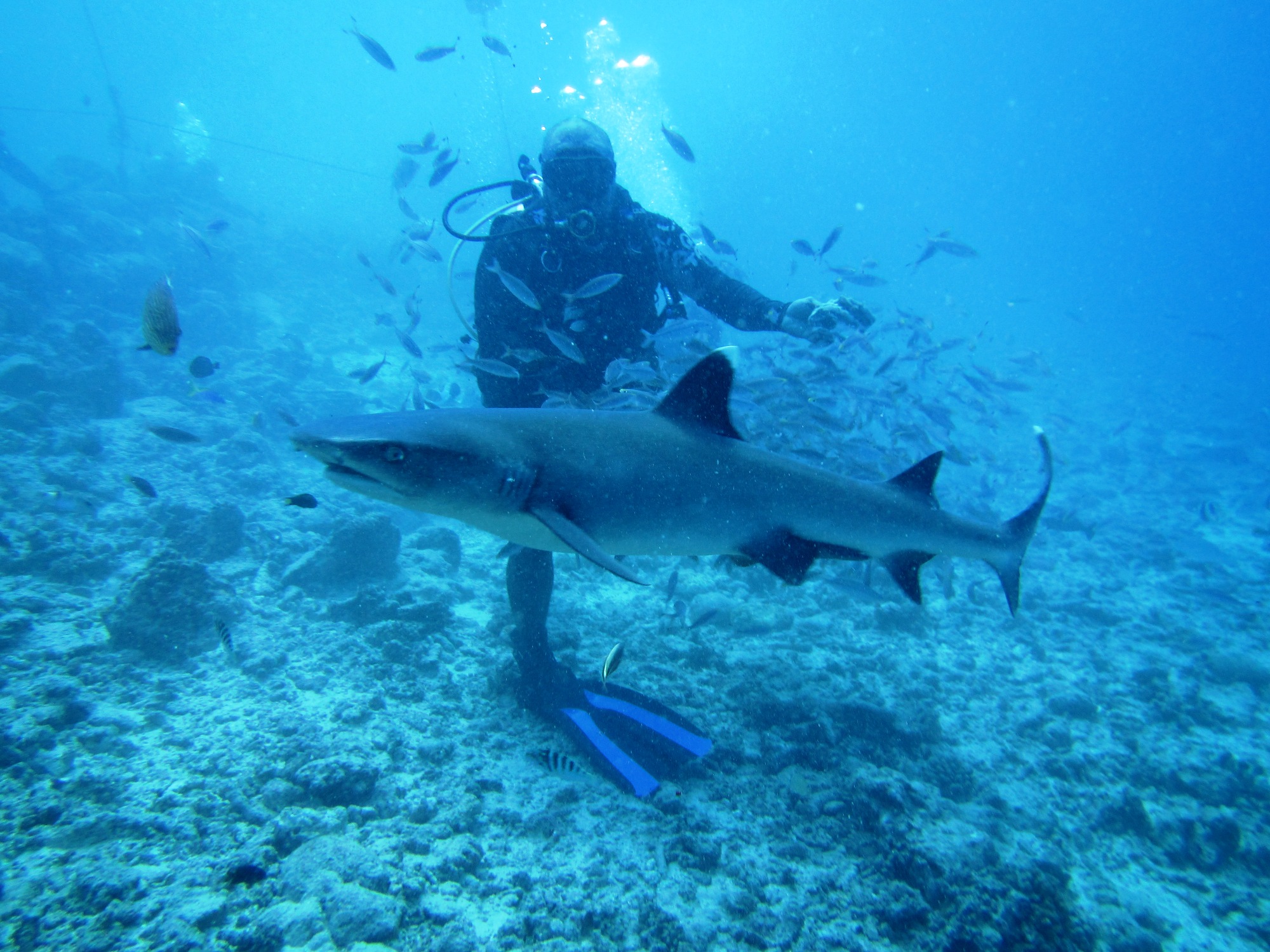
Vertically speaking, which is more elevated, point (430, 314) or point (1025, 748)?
point (430, 314)

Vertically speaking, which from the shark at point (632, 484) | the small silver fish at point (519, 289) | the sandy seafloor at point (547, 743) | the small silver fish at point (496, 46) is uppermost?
the small silver fish at point (496, 46)

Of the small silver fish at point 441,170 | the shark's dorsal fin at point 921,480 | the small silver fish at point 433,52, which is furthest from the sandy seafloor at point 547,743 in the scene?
the small silver fish at point 433,52

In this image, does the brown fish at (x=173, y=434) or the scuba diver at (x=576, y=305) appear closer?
the scuba diver at (x=576, y=305)

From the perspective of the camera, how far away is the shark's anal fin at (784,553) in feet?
8.80

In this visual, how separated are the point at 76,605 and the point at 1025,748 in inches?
424

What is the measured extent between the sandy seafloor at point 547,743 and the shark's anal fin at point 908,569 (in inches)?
68.8

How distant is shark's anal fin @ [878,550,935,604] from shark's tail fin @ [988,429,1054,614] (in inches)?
23.3

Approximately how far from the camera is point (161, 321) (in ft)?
15.3

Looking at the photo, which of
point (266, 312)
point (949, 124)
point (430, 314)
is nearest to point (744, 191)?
point (949, 124)

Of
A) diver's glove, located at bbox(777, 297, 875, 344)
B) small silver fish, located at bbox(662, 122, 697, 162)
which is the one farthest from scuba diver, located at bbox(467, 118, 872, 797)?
small silver fish, located at bbox(662, 122, 697, 162)

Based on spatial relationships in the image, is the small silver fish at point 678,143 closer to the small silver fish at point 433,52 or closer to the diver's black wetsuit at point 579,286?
the small silver fish at point 433,52

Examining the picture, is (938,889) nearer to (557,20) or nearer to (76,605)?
(76,605)

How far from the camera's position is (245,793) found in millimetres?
3518

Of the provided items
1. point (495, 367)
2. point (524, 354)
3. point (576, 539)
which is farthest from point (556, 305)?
point (576, 539)
